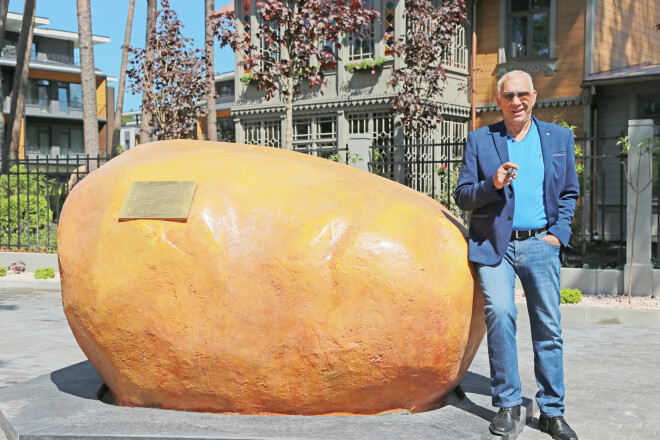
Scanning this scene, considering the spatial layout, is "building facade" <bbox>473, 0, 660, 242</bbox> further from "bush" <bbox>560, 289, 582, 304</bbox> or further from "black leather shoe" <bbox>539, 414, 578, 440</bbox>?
"black leather shoe" <bbox>539, 414, 578, 440</bbox>

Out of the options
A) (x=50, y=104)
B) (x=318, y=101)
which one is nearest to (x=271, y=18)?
(x=318, y=101)

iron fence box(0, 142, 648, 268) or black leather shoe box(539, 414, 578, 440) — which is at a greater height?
iron fence box(0, 142, 648, 268)

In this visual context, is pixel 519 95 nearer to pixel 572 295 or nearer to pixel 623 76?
pixel 572 295

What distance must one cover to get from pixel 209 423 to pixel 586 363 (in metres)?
4.09

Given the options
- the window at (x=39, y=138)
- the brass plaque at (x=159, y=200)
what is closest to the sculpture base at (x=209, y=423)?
the brass plaque at (x=159, y=200)

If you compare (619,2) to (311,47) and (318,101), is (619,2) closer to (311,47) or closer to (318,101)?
(318,101)

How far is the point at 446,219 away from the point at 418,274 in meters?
0.56

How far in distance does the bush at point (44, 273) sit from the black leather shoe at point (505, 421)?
10431mm

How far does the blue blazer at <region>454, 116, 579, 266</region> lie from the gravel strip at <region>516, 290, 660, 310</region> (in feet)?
18.1

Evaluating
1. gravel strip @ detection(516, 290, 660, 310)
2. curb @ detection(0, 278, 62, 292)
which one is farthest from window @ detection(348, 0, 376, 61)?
gravel strip @ detection(516, 290, 660, 310)

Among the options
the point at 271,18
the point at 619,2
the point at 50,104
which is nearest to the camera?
the point at 271,18

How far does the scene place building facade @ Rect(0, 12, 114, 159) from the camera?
152 ft

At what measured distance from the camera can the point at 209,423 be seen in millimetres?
4227

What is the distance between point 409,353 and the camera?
4.23 m
